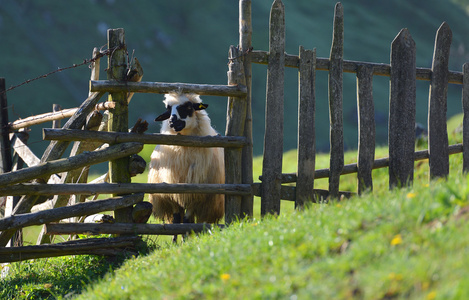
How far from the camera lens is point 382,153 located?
12.8 metres

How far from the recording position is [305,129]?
7.23 m

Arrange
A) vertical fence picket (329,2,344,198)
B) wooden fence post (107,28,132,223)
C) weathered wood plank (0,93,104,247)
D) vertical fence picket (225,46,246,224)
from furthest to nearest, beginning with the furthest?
vertical fence picket (329,2,344,198)
vertical fence picket (225,46,246,224)
wooden fence post (107,28,132,223)
weathered wood plank (0,93,104,247)

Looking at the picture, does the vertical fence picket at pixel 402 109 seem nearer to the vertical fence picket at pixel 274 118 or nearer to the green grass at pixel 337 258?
the vertical fence picket at pixel 274 118

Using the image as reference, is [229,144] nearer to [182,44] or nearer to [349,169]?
[349,169]

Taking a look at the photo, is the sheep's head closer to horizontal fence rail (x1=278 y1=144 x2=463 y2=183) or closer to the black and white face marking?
the black and white face marking

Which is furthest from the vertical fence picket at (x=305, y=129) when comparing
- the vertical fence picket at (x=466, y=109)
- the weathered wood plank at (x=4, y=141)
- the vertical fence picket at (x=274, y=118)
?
the weathered wood plank at (x=4, y=141)

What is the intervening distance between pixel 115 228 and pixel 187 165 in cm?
149

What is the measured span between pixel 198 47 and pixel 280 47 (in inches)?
2029

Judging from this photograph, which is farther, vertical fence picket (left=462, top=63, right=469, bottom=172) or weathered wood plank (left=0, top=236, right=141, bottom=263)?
vertical fence picket (left=462, top=63, right=469, bottom=172)

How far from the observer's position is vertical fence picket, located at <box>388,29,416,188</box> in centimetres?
792

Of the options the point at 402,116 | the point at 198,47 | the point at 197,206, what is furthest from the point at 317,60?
the point at 198,47

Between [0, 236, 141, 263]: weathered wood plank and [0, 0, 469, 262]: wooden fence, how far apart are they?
0.04 feet

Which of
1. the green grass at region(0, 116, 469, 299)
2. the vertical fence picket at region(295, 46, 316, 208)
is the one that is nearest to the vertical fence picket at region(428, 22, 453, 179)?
the vertical fence picket at region(295, 46, 316, 208)

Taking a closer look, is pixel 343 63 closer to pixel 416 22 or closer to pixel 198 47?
pixel 198 47
